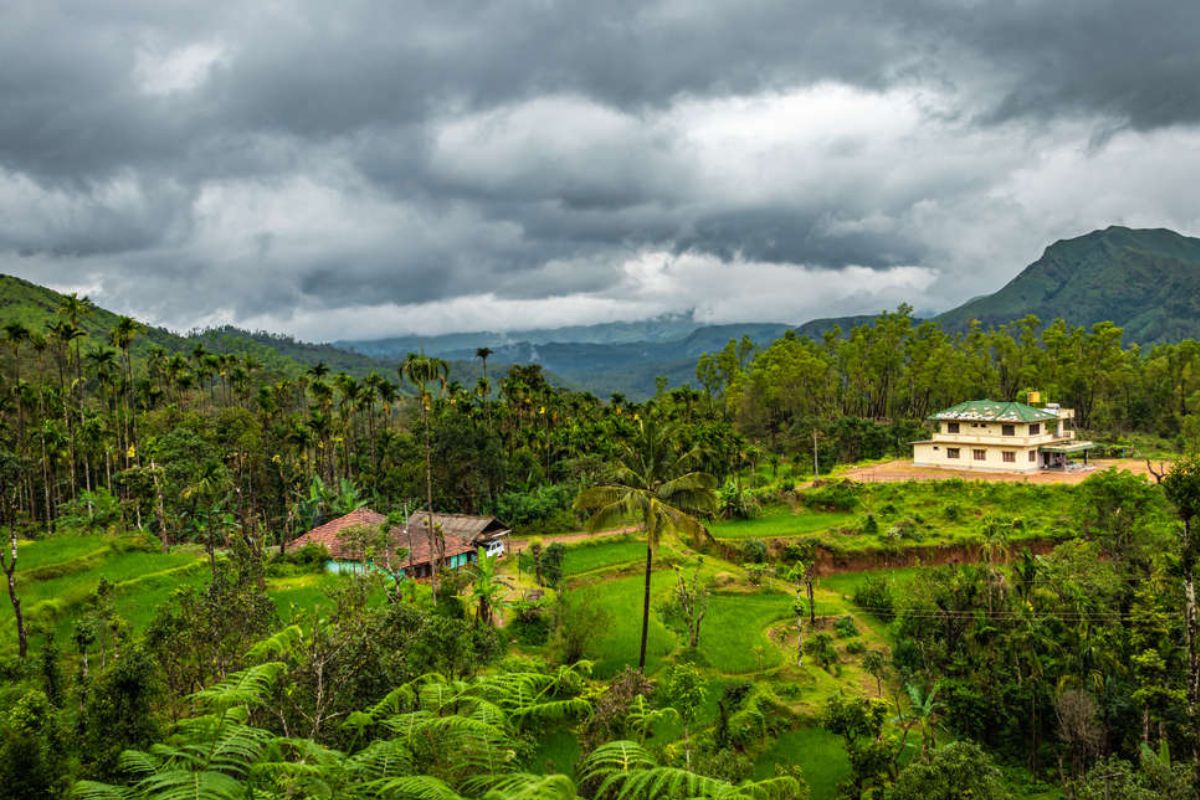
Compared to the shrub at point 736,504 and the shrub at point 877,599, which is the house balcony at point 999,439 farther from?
the shrub at point 877,599

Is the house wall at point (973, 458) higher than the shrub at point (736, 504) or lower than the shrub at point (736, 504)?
higher

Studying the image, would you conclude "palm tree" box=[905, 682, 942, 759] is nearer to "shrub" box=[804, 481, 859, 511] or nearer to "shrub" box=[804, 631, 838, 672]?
"shrub" box=[804, 631, 838, 672]

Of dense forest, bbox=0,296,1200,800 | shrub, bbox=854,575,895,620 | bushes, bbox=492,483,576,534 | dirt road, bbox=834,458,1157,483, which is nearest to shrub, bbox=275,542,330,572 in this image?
dense forest, bbox=0,296,1200,800

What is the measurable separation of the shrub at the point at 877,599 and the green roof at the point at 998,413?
2653 centimetres

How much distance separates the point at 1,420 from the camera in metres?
54.9

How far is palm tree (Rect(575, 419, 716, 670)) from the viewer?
25031 mm

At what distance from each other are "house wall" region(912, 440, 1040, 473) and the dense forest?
869 cm

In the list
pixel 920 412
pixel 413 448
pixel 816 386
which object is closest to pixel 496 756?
pixel 413 448

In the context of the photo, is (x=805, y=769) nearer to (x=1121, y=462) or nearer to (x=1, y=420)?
(x=1121, y=462)

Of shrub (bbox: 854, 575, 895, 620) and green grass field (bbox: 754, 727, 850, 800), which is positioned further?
shrub (bbox: 854, 575, 895, 620)

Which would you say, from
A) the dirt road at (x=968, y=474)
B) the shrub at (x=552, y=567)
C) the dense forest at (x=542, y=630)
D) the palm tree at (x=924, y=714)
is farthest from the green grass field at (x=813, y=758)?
the dirt road at (x=968, y=474)

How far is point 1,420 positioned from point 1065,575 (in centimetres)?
7256

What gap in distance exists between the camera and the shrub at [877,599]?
35875mm

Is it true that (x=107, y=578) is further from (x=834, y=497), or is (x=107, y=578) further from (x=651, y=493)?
(x=834, y=497)
